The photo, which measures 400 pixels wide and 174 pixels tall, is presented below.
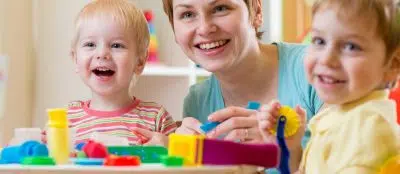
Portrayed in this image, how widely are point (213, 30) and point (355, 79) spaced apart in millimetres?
521

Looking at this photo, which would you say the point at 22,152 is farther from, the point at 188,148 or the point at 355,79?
the point at 355,79

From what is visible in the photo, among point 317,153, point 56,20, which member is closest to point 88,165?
point 317,153

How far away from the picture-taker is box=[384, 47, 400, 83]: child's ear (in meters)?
1.06

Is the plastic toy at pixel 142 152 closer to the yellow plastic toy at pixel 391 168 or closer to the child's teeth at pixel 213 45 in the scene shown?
the yellow plastic toy at pixel 391 168

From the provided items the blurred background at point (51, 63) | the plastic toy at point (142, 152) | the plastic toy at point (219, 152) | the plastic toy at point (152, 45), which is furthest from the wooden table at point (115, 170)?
the plastic toy at point (152, 45)

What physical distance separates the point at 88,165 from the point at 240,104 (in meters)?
0.72

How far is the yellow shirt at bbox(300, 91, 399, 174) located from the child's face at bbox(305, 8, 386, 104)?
0.03m

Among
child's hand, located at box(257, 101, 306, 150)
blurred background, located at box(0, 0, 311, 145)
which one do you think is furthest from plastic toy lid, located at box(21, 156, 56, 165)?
blurred background, located at box(0, 0, 311, 145)

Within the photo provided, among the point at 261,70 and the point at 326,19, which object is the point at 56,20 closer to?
the point at 261,70

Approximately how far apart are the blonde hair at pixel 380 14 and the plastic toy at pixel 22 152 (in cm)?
47

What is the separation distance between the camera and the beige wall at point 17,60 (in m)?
2.40

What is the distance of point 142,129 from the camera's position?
4.90 ft

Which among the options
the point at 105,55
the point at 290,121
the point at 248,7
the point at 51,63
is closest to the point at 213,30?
the point at 248,7

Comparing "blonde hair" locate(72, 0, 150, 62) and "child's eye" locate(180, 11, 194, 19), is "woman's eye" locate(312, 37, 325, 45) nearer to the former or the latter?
"child's eye" locate(180, 11, 194, 19)
